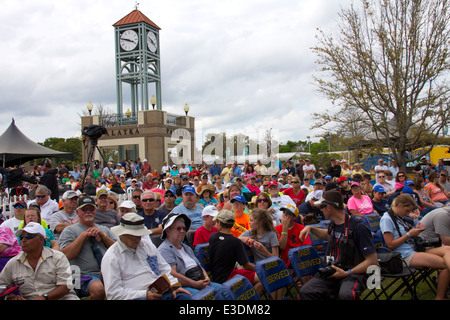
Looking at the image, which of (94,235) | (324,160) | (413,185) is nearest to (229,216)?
(94,235)

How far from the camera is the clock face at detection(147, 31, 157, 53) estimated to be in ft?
97.4

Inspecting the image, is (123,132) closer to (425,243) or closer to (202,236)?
(202,236)

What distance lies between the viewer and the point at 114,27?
29797 millimetres

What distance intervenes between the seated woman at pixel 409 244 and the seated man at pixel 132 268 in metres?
2.76

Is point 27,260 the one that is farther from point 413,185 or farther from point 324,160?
point 324,160

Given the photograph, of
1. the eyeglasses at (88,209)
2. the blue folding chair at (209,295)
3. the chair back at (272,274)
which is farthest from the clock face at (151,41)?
the blue folding chair at (209,295)

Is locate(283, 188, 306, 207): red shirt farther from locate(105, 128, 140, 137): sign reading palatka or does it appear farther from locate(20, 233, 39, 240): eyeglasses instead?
locate(105, 128, 140, 137): sign reading palatka

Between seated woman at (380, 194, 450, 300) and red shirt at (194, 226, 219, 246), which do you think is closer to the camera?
seated woman at (380, 194, 450, 300)

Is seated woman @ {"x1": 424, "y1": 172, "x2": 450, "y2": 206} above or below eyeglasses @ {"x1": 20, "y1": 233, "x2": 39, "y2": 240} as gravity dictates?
below

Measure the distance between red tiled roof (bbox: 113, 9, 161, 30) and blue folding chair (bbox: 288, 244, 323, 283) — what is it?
2874cm

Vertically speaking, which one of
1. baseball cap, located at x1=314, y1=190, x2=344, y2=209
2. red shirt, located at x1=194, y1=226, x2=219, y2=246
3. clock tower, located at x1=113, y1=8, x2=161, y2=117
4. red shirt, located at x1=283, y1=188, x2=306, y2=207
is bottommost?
red shirt, located at x1=194, y1=226, x2=219, y2=246

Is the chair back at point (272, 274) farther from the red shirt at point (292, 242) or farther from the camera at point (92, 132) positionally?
the camera at point (92, 132)

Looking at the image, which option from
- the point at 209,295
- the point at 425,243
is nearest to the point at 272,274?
the point at 209,295

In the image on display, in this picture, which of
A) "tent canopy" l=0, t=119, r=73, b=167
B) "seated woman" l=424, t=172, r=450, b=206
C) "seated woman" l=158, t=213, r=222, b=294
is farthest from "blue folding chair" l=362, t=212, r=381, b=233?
"tent canopy" l=0, t=119, r=73, b=167
